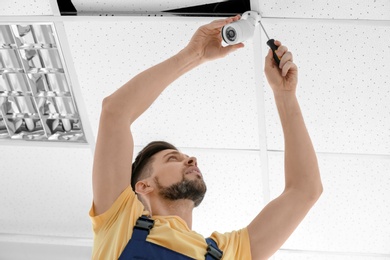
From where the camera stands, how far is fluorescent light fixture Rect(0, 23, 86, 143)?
2336mm

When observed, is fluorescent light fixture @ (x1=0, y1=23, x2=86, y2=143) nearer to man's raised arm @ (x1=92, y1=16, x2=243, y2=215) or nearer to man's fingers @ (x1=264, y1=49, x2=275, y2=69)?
man's raised arm @ (x1=92, y1=16, x2=243, y2=215)

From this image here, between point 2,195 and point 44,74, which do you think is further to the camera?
point 2,195

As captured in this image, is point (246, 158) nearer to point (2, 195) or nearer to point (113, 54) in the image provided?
point (113, 54)

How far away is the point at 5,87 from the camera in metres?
2.48

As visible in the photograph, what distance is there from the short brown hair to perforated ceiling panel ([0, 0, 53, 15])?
549 mm

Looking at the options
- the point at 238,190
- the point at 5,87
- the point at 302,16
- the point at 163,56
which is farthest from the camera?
the point at 238,190

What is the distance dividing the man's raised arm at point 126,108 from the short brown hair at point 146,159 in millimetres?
267

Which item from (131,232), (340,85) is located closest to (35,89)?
(131,232)

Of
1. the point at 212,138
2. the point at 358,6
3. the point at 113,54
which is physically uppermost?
the point at 113,54

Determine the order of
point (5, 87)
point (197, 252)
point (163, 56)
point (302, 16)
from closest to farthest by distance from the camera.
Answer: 1. point (197, 252)
2. point (302, 16)
3. point (163, 56)
4. point (5, 87)

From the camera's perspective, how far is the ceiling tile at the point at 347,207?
8.34 feet

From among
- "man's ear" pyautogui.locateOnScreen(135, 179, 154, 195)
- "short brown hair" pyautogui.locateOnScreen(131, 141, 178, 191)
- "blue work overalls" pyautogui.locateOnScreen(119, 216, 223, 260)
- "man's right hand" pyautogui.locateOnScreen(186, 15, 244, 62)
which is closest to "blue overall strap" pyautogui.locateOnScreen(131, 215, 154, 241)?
"blue work overalls" pyautogui.locateOnScreen(119, 216, 223, 260)

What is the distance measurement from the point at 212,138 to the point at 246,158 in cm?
15

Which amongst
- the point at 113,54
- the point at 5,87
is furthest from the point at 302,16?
the point at 5,87
